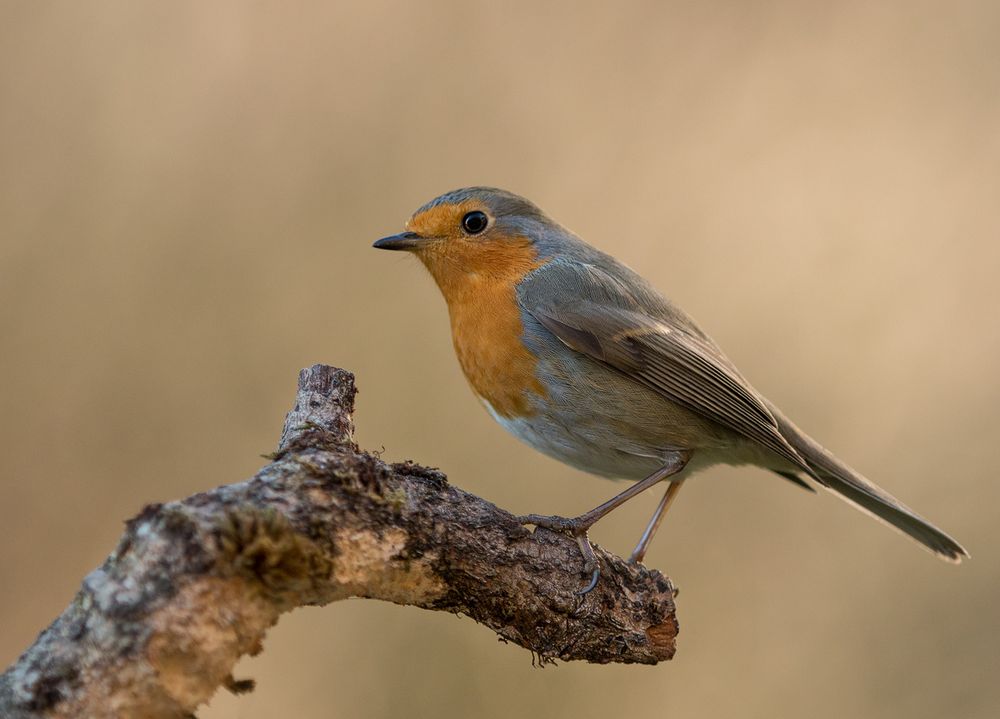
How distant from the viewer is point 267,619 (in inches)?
80.0

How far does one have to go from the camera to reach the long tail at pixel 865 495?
3844 mm

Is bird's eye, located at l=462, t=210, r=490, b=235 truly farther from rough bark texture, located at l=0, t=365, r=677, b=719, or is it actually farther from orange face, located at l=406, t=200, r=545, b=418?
rough bark texture, located at l=0, t=365, r=677, b=719

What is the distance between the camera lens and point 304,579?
2.06 m

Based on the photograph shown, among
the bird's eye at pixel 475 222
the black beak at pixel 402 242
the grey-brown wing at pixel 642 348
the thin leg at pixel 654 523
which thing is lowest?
the thin leg at pixel 654 523

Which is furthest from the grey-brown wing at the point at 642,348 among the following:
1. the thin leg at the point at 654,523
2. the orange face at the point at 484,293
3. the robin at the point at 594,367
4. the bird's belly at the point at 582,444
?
the thin leg at the point at 654,523

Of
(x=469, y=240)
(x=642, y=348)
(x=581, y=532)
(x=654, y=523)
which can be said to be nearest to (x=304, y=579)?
(x=581, y=532)

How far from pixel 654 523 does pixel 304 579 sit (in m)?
1.94

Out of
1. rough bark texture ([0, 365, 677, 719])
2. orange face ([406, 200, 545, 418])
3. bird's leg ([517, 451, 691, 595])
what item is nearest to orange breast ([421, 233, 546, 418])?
orange face ([406, 200, 545, 418])

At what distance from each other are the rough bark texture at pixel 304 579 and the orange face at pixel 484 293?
739 mm

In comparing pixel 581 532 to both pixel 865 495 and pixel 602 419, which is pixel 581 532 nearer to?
pixel 602 419

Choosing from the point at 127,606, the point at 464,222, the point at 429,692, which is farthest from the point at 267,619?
the point at 429,692

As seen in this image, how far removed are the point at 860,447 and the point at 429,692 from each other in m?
2.74

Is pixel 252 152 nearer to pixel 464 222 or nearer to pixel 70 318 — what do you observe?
pixel 70 318

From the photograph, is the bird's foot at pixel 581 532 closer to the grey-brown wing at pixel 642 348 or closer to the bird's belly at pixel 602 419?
the bird's belly at pixel 602 419
